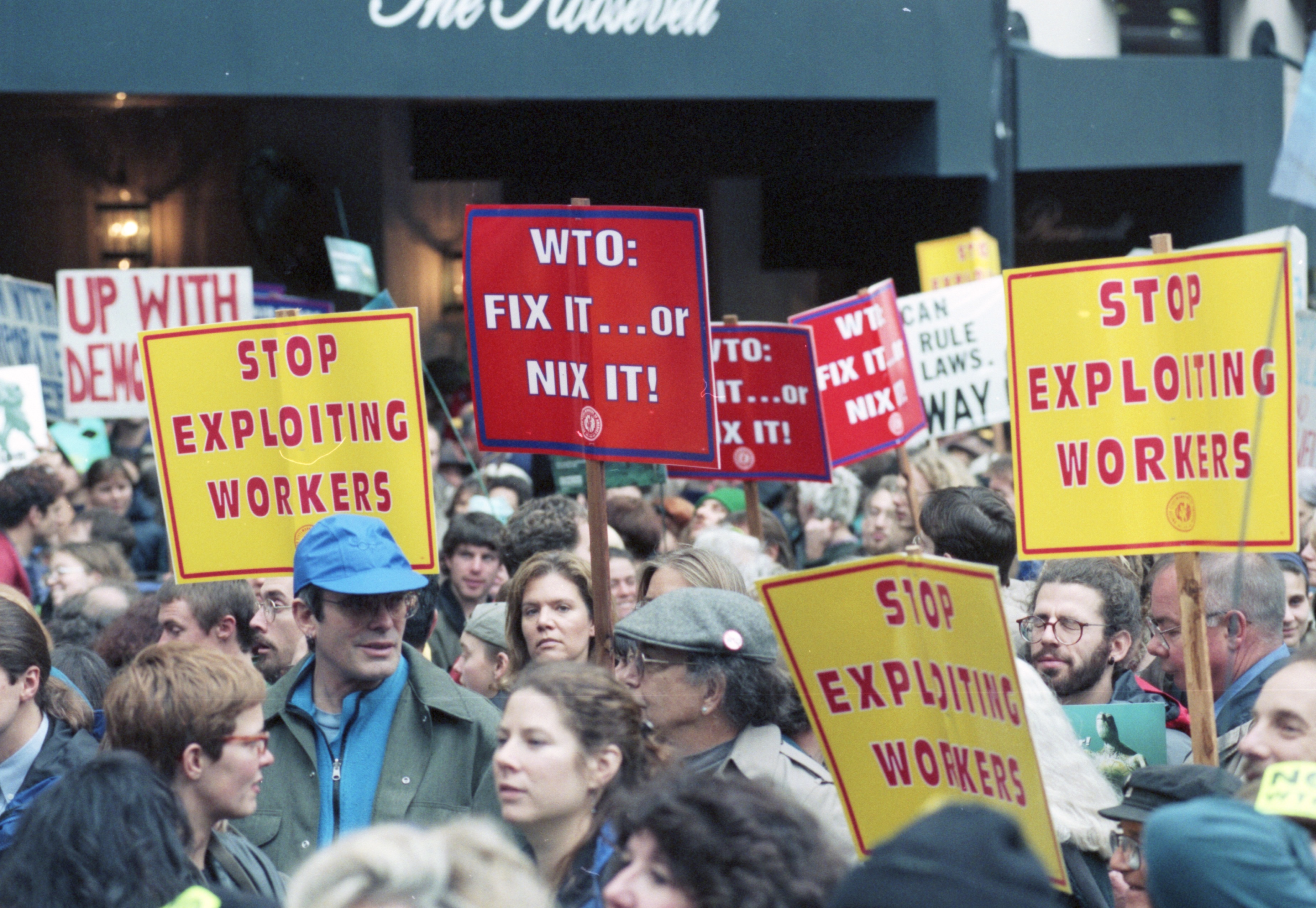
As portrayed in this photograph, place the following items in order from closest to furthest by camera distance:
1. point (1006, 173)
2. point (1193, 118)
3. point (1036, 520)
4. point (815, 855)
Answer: point (815, 855)
point (1036, 520)
point (1006, 173)
point (1193, 118)

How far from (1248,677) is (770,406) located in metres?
2.87

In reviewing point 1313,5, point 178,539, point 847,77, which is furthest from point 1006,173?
point 178,539

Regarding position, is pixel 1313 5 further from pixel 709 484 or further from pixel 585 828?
pixel 585 828

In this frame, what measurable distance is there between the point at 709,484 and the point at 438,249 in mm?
7383

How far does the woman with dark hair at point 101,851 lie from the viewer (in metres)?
2.63

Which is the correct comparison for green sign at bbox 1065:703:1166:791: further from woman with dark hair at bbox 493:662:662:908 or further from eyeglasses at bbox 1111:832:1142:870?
woman with dark hair at bbox 493:662:662:908

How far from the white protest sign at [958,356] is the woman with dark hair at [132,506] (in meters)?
4.47

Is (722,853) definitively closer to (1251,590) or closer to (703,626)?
(703,626)

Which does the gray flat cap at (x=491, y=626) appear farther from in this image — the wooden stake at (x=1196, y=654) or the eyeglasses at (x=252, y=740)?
the wooden stake at (x=1196, y=654)

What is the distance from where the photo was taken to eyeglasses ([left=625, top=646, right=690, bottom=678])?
148 inches

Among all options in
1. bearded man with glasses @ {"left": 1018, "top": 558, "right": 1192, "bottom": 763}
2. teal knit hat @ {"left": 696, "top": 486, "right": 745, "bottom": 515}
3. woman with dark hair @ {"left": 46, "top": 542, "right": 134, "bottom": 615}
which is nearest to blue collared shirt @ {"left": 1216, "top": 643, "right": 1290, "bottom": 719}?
bearded man with glasses @ {"left": 1018, "top": 558, "right": 1192, "bottom": 763}

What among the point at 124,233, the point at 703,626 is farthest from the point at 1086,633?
the point at 124,233

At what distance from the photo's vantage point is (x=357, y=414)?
5066 mm

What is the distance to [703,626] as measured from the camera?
3797mm
